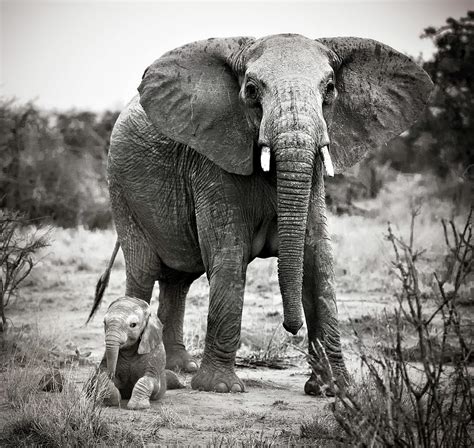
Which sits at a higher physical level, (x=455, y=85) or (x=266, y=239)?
(x=455, y=85)

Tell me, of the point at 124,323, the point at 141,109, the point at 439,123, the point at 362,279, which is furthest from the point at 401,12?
the point at 124,323

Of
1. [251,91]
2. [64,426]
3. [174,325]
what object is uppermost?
[251,91]

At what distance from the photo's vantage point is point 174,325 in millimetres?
8570

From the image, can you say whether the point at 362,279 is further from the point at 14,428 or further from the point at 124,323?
the point at 14,428

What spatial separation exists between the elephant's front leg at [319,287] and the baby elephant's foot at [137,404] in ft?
4.46

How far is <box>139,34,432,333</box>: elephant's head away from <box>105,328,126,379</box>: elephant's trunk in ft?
3.93

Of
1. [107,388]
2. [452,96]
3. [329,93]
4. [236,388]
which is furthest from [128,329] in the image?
[452,96]

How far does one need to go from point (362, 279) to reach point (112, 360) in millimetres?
7551

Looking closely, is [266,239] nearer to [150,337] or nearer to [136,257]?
[150,337]

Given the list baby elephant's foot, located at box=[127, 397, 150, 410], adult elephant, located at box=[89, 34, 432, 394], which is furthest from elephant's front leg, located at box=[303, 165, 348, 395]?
baby elephant's foot, located at box=[127, 397, 150, 410]

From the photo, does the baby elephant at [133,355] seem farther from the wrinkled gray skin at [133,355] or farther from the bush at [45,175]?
the bush at [45,175]

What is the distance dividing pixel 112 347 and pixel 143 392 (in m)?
0.42

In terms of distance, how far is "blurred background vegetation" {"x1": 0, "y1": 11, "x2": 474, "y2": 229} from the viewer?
2148 centimetres

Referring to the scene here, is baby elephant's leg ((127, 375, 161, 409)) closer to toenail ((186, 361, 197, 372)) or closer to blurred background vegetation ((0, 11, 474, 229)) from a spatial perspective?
toenail ((186, 361, 197, 372))
